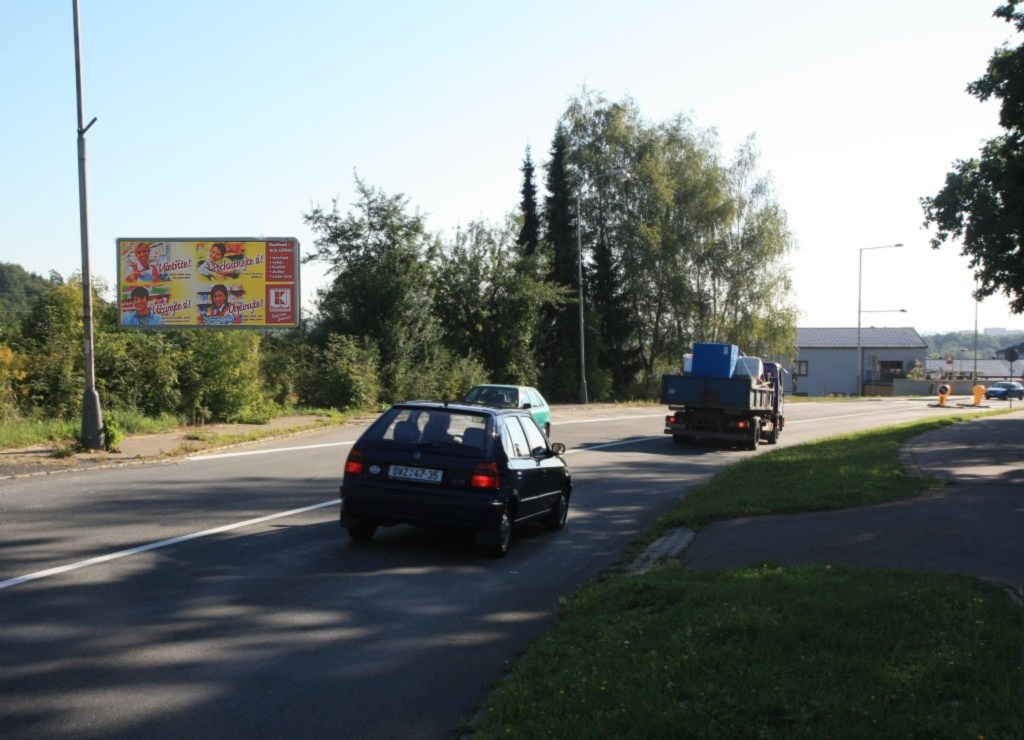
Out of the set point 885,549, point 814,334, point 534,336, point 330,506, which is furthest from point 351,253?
point 814,334

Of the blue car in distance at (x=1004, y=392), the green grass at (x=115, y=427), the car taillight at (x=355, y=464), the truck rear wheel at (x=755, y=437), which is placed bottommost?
the blue car in distance at (x=1004, y=392)

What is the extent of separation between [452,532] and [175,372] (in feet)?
49.0

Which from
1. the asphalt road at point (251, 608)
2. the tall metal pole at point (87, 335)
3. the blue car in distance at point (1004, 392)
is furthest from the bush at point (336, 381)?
the blue car in distance at point (1004, 392)

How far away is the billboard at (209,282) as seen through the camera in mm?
27203

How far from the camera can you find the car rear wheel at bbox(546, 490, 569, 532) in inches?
447

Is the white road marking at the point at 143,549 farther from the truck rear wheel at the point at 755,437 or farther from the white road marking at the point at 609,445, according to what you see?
the truck rear wheel at the point at 755,437

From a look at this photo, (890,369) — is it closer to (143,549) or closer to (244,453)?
(244,453)

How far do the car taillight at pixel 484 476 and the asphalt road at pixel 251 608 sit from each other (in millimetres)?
761

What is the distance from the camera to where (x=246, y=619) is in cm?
673

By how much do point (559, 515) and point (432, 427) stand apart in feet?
8.23

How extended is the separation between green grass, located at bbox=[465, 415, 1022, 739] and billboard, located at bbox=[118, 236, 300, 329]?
22130 millimetres

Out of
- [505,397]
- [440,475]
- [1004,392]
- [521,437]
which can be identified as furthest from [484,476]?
[1004,392]

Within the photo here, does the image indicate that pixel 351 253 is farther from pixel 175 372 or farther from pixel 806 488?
pixel 806 488

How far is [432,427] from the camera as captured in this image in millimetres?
9703
